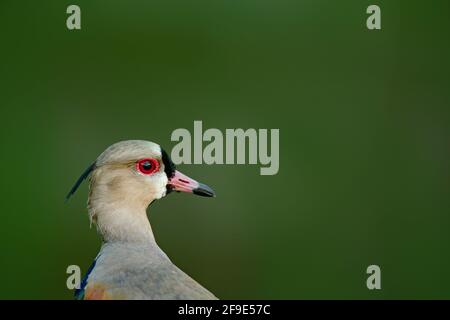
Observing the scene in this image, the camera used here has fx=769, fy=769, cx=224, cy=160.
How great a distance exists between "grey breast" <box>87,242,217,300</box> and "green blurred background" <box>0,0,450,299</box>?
214 centimetres

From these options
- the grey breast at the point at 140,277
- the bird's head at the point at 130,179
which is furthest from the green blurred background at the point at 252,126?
the grey breast at the point at 140,277

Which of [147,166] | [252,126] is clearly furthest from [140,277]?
[252,126]

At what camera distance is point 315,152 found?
5.41 m

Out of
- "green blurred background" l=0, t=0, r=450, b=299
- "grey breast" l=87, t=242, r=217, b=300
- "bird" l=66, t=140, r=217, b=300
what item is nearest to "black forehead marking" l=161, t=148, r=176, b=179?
"bird" l=66, t=140, r=217, b=300

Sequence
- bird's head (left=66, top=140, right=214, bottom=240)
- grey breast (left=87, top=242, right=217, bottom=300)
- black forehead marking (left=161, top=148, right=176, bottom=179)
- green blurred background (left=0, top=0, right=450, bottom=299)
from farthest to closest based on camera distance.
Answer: green blurred background (left=0, top=0, right=450, bottom=299) → black forehead marking (left=161, top=148, right=176, bottom=179) → bird's head (left=66, top=140, right=214, bottom=240) → grey breast (left=87, top=242, right=217, bottom=300)

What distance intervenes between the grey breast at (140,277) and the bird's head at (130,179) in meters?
0.20

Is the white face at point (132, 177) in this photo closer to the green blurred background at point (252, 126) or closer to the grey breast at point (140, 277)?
the grey breast at point (140, 277)

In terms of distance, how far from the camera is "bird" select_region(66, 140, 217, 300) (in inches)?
91.2

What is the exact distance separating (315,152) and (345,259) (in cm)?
84

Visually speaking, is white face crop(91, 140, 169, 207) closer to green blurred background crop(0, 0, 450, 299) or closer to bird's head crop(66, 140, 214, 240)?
bird's head crop(66, 140, 214, 240)

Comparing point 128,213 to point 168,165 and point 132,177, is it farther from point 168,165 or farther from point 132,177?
point 168,165

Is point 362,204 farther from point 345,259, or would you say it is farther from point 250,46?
point 250,46
